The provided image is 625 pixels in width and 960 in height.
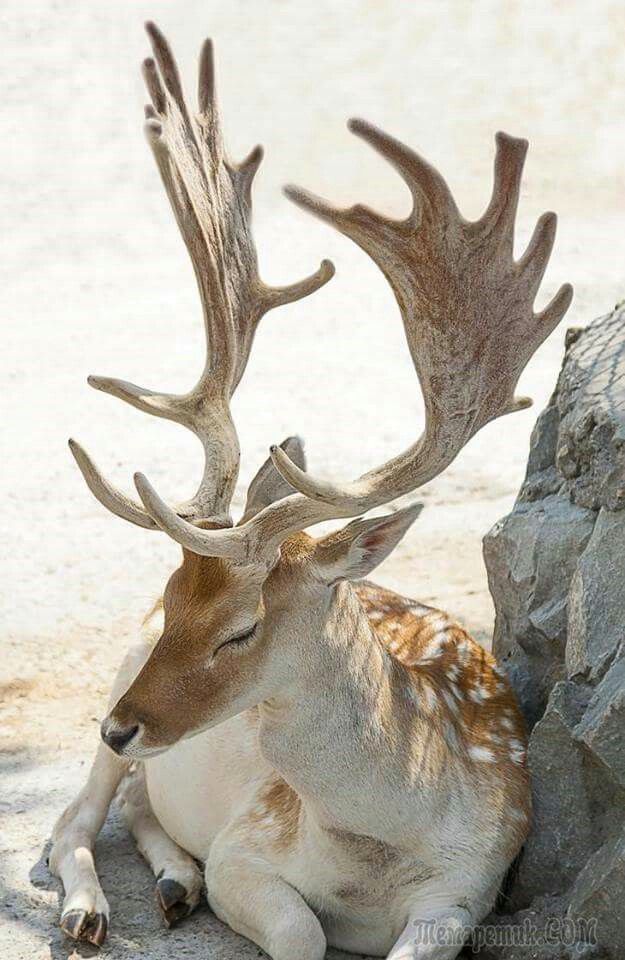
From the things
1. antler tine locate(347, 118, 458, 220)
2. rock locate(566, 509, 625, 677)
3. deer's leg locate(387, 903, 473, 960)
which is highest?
antler tine locate(347, 118, 458, 220)

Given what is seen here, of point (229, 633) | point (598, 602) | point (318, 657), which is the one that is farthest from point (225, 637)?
point (598, 602)

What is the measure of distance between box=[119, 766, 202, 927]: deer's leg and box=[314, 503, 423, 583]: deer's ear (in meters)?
1.33

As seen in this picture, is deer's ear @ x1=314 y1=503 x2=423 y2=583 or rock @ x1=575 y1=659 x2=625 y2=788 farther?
rock @ x1=575 y1=659 x2=625 y2=788

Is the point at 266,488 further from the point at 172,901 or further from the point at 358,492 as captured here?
the point at 172,901

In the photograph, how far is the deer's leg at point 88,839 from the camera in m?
4.69

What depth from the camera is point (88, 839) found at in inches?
204

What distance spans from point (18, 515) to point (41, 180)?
6120mm

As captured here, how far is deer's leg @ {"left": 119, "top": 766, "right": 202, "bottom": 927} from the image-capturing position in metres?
4.82

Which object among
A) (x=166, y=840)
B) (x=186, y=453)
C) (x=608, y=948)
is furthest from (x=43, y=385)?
(x=608, y=948)

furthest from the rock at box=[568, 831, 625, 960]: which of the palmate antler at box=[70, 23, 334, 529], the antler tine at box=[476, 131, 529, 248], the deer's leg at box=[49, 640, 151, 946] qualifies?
the antler tine at box=[476, 131, 529, 248]

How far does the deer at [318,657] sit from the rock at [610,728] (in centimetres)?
43

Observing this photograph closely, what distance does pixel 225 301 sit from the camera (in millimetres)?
4590

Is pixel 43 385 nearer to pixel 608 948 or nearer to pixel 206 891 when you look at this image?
pixel 206 891

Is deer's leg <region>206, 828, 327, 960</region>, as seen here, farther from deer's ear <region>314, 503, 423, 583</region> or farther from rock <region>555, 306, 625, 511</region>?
rock <region>555, 306, 625, 511</region>
